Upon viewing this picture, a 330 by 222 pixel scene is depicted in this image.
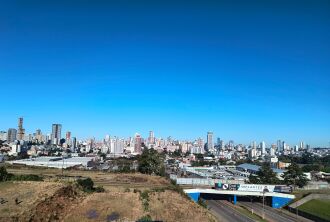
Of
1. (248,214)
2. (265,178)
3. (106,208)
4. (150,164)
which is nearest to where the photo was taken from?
(106,208)

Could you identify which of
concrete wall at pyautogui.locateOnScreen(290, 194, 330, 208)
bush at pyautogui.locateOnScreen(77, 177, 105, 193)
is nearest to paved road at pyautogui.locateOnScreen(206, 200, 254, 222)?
concrete wall at pyautogui.locateOnScreen(290, 194, 330, 208)

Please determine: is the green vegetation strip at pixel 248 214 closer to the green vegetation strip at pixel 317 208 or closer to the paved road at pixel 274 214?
the paved road at pixel 274 214

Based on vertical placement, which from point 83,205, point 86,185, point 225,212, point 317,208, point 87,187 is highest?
point 86,185

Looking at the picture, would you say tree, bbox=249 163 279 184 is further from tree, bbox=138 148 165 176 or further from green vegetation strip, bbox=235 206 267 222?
tree, bbox=138 148 165 176

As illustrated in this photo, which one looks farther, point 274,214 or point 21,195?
point 274,214

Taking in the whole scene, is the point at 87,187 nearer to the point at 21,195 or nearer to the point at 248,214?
the point at 21,195

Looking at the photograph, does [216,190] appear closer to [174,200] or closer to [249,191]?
[249,191]

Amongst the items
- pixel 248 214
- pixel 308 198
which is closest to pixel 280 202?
pixel 308 198

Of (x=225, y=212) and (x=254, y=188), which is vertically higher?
(x=254, y=188)
